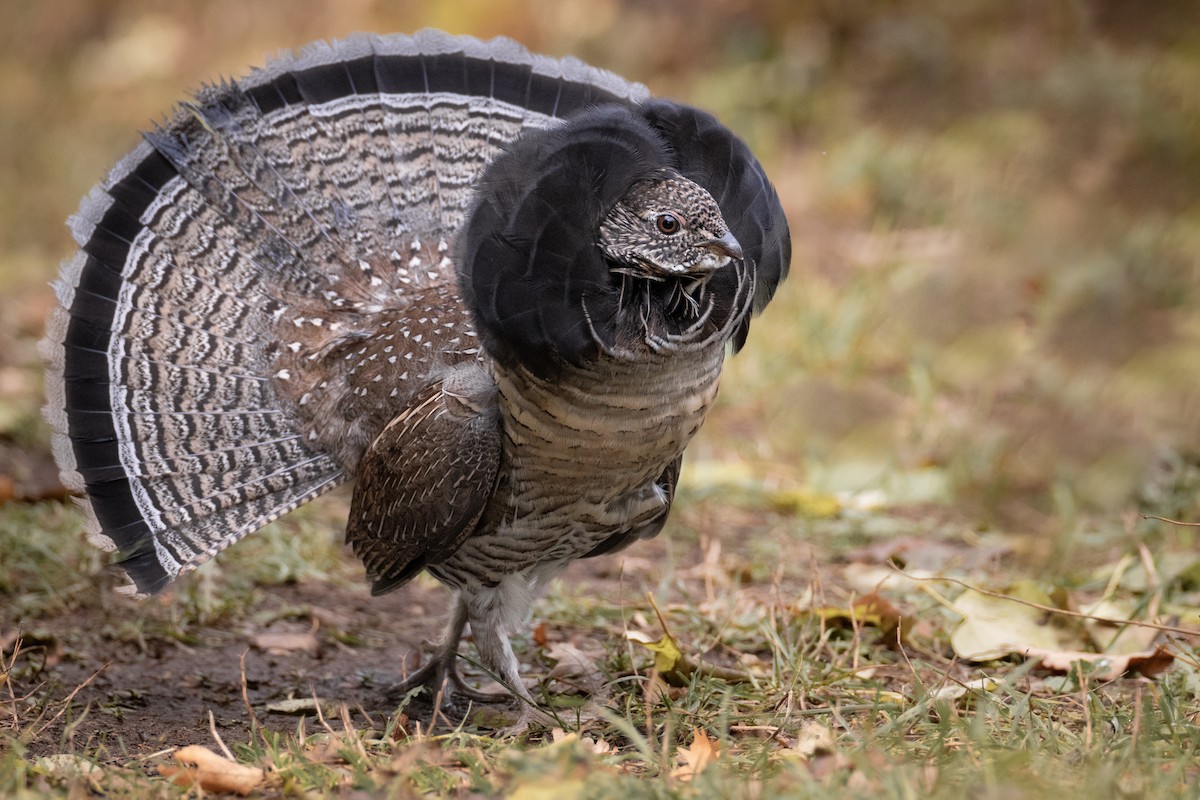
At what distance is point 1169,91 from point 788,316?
2.63 metres

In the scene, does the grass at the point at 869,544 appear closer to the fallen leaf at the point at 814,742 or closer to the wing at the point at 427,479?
the fallen leaf at the point at 814,742

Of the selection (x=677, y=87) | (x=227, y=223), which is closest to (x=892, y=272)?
(x=677, y=87)

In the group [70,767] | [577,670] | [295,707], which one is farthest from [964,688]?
[70,767]

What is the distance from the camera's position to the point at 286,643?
4934mm

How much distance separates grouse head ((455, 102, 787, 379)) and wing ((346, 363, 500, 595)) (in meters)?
0.32

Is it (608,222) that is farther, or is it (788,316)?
(788,316)

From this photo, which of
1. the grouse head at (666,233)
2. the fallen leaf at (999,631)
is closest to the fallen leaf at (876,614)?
the fallen leaf at (999,631)

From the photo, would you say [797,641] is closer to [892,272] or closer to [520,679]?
[520,679]

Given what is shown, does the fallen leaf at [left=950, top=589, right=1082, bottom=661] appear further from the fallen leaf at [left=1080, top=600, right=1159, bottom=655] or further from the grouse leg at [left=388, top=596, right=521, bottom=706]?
the grouse leg at [left=388, top=596, right=521, bottom=706]

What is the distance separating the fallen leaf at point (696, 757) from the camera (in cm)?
319

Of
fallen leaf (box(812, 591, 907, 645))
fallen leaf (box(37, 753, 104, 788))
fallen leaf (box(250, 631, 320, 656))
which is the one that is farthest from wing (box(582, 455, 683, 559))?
fallen leaf (box(37, 753, 104, 788))

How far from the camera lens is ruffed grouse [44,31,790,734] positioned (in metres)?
3.74

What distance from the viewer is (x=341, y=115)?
4973 millimetres

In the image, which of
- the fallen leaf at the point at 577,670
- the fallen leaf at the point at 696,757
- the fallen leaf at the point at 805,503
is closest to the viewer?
the fallen leaf at the point at 696,757
